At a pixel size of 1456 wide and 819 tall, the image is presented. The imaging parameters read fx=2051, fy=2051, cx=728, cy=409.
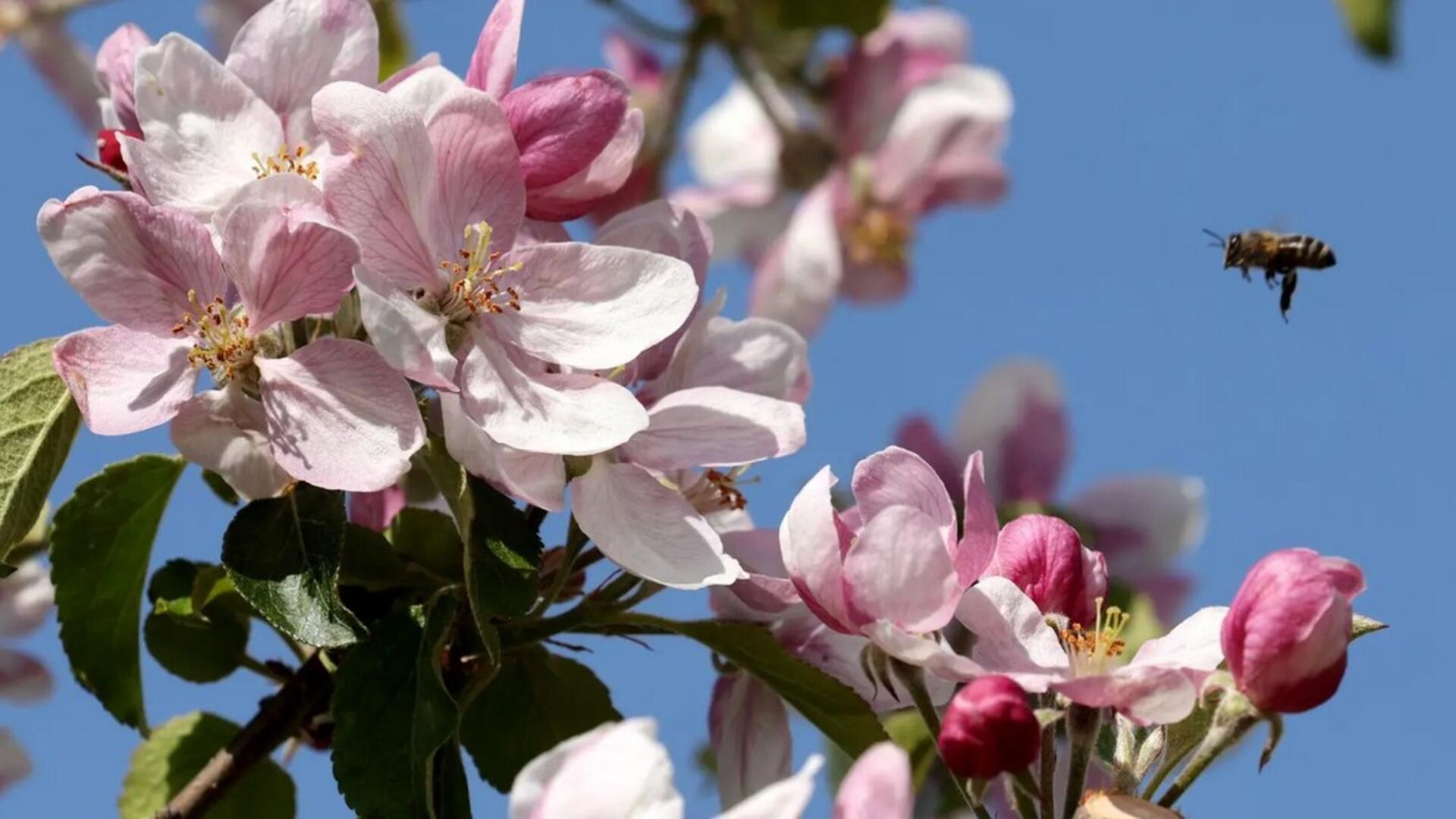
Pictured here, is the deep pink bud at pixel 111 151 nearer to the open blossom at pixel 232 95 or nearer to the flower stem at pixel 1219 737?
the open blossom at pixel 232 95

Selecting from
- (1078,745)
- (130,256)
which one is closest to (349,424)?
(130,256)

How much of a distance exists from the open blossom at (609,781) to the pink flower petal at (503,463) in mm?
331

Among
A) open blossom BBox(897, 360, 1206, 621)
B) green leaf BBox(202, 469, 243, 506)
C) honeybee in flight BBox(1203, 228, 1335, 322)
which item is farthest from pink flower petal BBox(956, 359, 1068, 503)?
green leaf BBox(202, 469, 243, 506)

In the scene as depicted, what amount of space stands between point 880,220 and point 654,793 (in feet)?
8.88

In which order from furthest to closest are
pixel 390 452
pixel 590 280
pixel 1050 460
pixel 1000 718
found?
1. pixel 1050 460
2. pixel 590 280
3. pixel 390 452
4. pixel 1000 718

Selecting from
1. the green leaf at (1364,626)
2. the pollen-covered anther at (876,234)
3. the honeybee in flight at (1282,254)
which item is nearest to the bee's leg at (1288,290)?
the honeybee in flight at (1282,254)

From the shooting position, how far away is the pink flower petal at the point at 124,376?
4.28 feet

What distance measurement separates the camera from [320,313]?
132 cm

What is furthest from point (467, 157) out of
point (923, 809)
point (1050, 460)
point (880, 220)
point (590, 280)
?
point (880, 220)

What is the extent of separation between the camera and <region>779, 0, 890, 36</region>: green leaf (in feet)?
11.1

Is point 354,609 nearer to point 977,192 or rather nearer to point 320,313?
point 320,313

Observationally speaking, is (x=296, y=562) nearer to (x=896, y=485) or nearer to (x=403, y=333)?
(x=403, y=333)

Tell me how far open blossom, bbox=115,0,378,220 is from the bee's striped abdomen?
1.11m

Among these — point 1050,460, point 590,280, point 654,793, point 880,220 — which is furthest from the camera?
point 880,220
